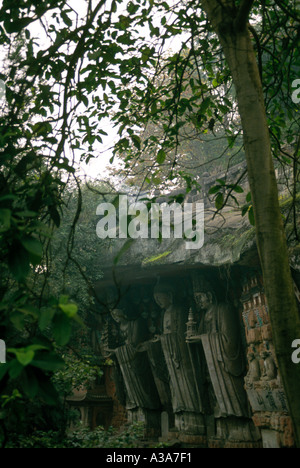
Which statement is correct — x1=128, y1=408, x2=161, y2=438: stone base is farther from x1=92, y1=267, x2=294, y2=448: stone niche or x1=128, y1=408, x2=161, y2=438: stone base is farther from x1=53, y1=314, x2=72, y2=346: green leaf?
x1=53, y1=314, x2=72, y2=346: green leaf

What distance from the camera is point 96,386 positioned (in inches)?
425

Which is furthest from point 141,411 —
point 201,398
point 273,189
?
point 273,189

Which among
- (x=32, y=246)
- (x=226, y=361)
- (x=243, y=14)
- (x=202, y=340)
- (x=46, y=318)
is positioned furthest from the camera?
(x=202, y=340)

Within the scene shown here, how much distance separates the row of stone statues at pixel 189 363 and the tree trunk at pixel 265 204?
4445mm

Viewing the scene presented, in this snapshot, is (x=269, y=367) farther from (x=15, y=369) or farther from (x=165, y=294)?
(x=15, y=369)

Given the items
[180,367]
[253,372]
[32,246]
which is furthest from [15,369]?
[180,367]

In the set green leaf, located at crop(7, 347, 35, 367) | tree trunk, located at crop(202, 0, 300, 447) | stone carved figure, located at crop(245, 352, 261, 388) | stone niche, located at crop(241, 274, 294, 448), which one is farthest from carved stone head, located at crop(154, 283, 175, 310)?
green leaf, located at crop(7, 347, 35, 367)

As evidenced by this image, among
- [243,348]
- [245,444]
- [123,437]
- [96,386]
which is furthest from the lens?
[96,386]

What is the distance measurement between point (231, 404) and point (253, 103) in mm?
5570

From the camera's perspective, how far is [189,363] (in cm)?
766

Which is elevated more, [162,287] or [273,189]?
[162,287]

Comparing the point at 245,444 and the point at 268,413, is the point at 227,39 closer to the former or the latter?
the point at 268,413

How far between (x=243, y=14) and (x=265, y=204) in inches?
32.3

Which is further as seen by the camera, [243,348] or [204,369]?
[204,369]
